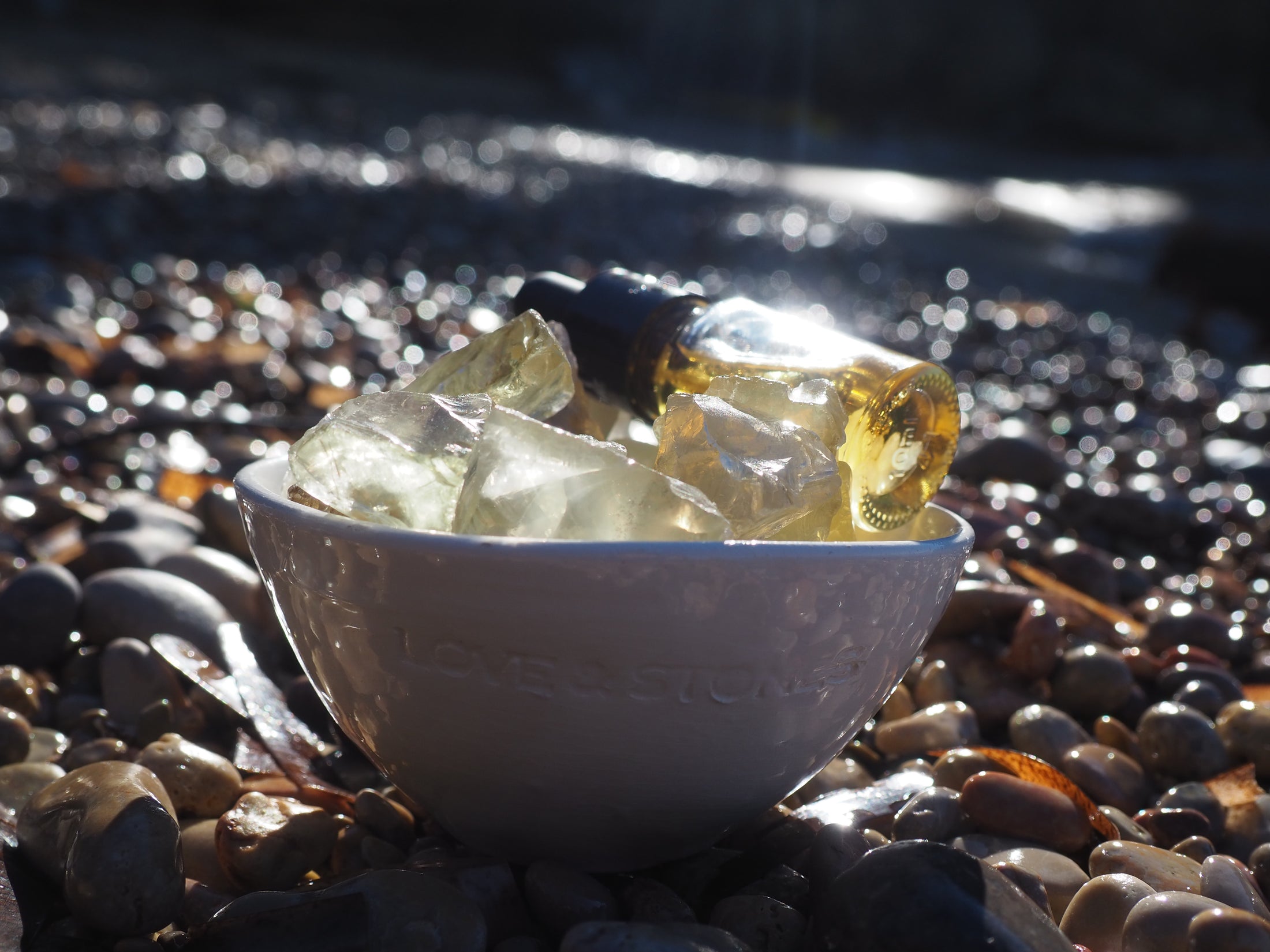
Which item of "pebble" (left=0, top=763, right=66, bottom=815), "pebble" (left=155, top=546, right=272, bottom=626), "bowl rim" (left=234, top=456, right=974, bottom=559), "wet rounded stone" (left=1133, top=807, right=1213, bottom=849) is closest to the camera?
"bowl rim" (left=234, top=456, right=974, bottom=559)

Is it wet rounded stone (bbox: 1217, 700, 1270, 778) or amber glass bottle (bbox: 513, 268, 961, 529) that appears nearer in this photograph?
amber glass bottle (bbox: 513, 268, 961, 529)

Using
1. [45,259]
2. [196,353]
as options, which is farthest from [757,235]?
[196,353]

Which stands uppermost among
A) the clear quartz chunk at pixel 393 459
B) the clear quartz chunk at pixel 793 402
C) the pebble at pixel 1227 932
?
the clear quartz chunk at pixel 793 402

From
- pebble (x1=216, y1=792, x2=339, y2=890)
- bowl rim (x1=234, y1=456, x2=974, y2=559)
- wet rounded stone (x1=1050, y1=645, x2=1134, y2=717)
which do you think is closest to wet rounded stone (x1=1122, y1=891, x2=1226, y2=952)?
bowl rim (x1=234, y1=456, x2=974, y2=559)

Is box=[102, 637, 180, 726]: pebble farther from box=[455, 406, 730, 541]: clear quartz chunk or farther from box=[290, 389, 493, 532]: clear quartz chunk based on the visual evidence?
box=[455, 406, 730, 541]: clear quartz chunk

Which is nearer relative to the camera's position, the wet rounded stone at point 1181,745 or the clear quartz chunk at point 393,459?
the clear quartz chunk at point 393,459

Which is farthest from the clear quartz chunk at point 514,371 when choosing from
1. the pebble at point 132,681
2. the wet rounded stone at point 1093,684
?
the wet rounded stone at point 1093,684

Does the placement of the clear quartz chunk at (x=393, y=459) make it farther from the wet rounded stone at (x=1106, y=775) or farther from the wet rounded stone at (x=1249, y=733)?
the wet rounded stone at (x=1249, y=733)
